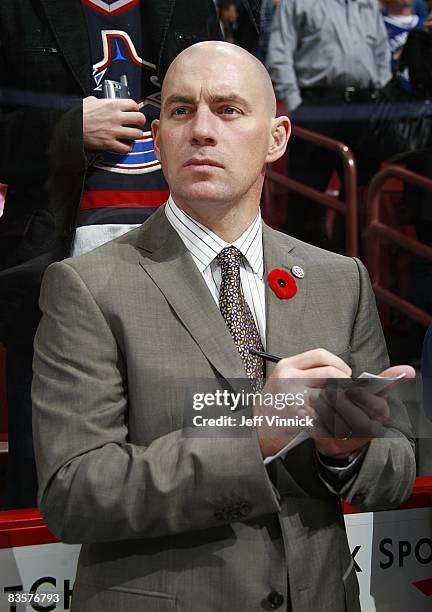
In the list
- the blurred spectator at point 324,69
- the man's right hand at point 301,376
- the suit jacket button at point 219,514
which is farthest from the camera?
the blurred spectator at point 324,69

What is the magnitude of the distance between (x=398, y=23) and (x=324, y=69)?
442 millimetres

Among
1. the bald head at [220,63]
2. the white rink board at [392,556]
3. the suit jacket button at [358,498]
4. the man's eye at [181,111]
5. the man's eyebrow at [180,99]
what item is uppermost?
the bald head at [220,63]

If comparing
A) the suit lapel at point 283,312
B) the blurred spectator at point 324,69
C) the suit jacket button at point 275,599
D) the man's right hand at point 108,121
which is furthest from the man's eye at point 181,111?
the blurred spectator at point 324,69

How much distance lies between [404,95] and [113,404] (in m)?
2.75

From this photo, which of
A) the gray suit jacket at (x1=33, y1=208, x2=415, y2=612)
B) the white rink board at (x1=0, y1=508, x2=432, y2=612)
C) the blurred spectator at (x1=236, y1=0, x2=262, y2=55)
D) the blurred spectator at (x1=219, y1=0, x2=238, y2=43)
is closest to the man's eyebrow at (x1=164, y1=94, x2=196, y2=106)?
the gray suit jacket at (x1=33, y1=208, x2=415, y2=612)

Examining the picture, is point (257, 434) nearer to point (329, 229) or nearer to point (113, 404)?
point (113, 404)

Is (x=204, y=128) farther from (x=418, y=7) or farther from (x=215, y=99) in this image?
(x=418, y=7)

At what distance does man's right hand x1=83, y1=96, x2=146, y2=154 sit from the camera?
1.90m

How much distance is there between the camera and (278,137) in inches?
61.9

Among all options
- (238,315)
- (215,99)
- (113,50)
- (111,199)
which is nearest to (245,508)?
(238,315)

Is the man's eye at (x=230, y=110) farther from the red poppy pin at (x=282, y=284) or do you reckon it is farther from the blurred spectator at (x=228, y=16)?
the blurred spectator at (x=228, y=16)

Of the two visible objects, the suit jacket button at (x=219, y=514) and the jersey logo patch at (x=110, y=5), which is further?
the jersey logo patch at (x=110, y=5)

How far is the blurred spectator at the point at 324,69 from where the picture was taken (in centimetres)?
349

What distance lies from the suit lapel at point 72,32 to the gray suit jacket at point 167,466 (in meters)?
0.65
